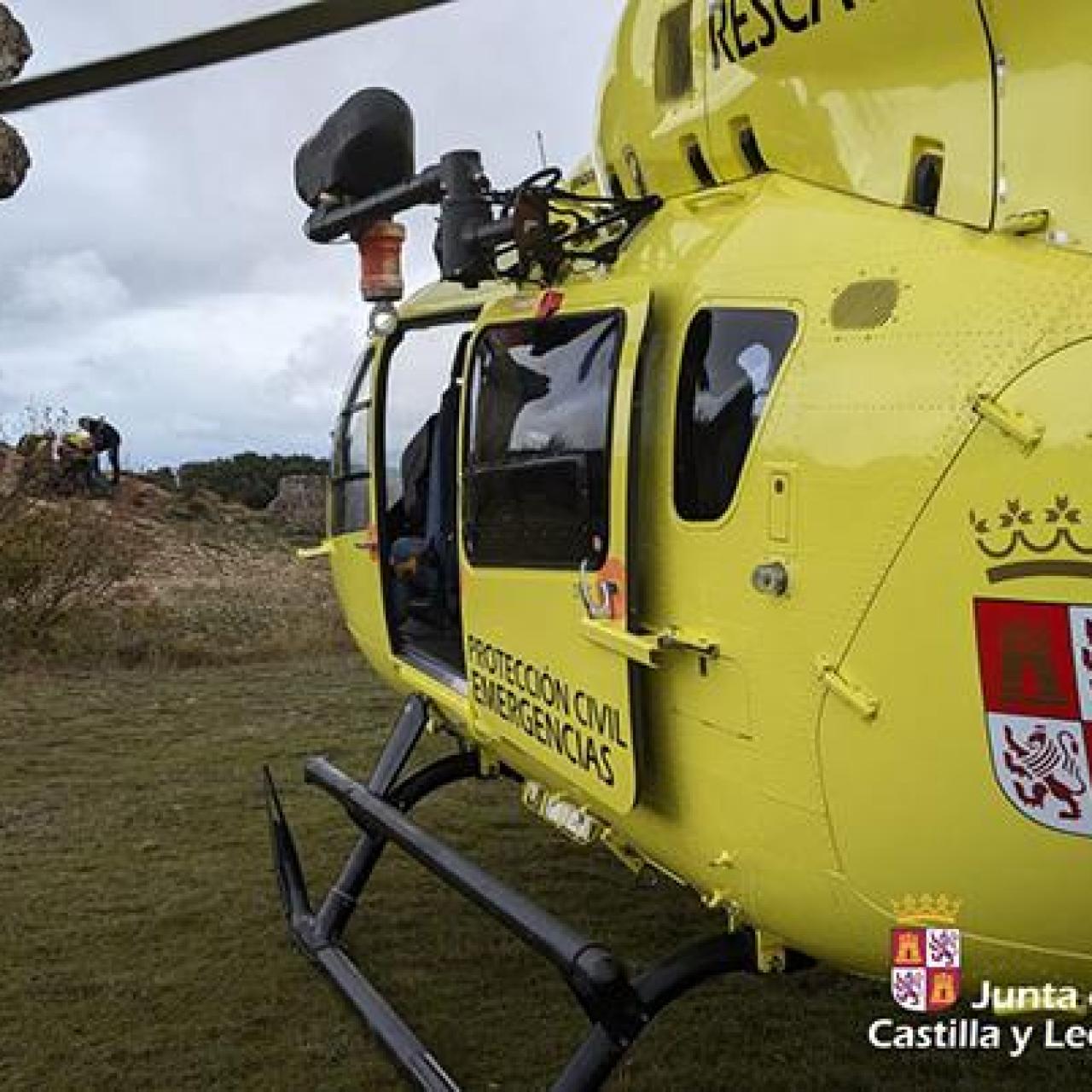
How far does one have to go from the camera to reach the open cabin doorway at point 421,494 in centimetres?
500

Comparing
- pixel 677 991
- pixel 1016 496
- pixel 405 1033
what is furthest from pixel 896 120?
pixel 405 1033

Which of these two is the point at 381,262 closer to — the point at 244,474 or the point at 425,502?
the point at 425,502

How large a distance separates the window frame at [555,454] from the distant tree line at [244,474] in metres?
22.4

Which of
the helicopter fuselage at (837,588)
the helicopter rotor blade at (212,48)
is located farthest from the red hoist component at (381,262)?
the helicopter rotor blade at (212,48)

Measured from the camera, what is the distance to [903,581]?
7.65 feet

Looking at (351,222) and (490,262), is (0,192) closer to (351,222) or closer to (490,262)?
(351,222)

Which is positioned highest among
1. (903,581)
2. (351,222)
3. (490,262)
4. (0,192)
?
(0,192)

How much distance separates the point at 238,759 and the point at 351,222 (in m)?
4.50

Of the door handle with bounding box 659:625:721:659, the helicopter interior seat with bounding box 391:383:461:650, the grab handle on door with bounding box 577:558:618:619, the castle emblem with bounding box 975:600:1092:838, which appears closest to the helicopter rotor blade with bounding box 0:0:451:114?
the grab handle on door with bounding box 577:558:618:619

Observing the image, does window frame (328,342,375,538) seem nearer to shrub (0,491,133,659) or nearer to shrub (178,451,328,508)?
shrub (0,491,133,659)

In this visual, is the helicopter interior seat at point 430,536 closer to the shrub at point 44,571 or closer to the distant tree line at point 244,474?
the shrub at point 44,571

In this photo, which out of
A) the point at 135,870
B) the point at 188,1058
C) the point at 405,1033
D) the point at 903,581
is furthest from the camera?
the point at 135,870

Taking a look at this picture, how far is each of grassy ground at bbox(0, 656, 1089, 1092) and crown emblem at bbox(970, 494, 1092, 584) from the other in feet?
7.52

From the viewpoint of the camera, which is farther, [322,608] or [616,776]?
[322,608]
